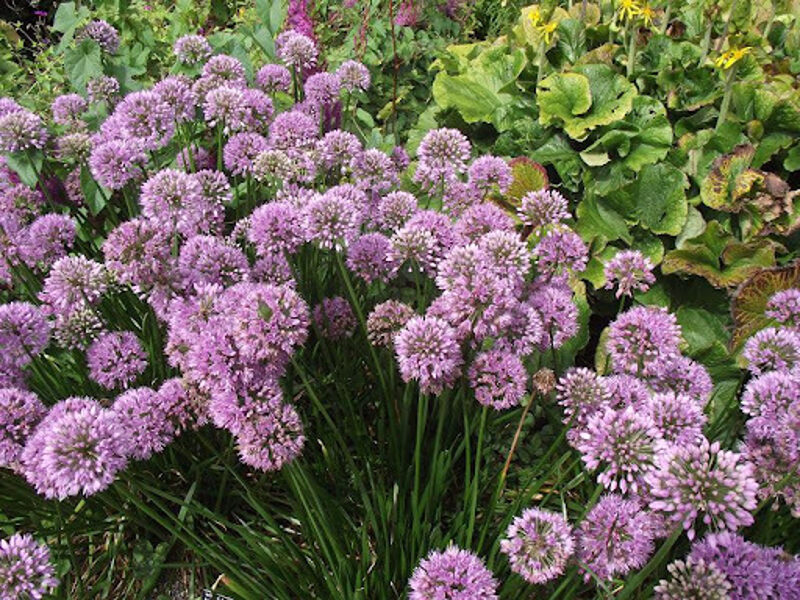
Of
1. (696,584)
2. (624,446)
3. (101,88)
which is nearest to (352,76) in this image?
(101,88)

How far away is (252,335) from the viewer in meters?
1.61

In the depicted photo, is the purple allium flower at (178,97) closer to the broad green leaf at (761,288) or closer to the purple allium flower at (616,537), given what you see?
the purple allium flower at (616,537)

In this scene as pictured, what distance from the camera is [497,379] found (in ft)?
6.07

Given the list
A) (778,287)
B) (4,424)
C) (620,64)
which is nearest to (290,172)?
(4,424)

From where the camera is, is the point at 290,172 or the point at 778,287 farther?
the point at 778,287

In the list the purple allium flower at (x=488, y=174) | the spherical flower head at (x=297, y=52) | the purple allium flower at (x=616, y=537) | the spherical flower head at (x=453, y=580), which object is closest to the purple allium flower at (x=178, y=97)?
the spherical flower head at (x=297, y=52)

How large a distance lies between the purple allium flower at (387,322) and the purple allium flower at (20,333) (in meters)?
0.92

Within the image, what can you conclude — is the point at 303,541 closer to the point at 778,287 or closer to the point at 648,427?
the point at 648,427

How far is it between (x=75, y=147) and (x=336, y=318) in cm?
119

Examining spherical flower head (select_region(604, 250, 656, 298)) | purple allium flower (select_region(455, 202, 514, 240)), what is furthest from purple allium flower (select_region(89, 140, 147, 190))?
spherical flower head (select_region(604, 250, 656, 298))

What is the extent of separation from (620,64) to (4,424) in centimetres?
361

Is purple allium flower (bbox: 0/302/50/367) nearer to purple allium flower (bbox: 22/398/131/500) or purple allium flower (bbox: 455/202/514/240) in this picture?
purple allium flower (bbox: 22/398/131/500)

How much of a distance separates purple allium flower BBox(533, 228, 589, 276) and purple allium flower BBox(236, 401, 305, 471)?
87cm

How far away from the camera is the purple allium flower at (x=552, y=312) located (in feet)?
6.59
